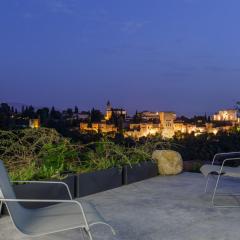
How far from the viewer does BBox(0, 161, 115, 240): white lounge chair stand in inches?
97.7

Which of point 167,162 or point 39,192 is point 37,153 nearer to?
point 39,192

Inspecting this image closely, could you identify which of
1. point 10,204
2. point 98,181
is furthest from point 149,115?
point 10,204

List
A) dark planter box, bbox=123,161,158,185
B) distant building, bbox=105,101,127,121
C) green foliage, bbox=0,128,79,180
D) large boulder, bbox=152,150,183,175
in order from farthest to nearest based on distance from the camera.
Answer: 1. distant building, bbox=105,101,127,121
2. large boulder, bbox=152,150,183,175
3. dark planter box, bbox=123,161,158,185
4. green foliage, bbox=0,128,79,180

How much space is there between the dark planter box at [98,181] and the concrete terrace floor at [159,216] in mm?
108

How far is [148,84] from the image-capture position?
2398 cm

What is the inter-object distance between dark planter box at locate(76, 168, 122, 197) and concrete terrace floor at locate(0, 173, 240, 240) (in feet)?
0.36

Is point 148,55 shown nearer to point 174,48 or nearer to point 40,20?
point 174,48

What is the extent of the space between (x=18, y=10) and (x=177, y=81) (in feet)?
29.2

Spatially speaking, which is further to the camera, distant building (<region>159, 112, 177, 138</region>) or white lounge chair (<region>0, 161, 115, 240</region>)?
distant building (<region>159, 112, 177, 138</region>)

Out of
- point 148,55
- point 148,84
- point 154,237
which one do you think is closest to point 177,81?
point 148,84

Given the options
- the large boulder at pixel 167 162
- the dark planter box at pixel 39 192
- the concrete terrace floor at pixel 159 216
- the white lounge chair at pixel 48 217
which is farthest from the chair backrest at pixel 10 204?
the large boulder at pixel 167 162

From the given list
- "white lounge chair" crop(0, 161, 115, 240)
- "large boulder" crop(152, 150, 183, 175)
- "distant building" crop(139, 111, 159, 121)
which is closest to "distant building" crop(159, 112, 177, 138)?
"distant building" crop(139, 111, 159, 121)

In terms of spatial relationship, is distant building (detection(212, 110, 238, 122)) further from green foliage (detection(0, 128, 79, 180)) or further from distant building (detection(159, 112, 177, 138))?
green foliage (detection(0, 128, 79, 180))

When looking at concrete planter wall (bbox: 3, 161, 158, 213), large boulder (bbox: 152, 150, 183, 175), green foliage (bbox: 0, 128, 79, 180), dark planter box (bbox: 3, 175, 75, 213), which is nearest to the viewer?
dark planter box (bbox: 3, 175, 75, 213)
